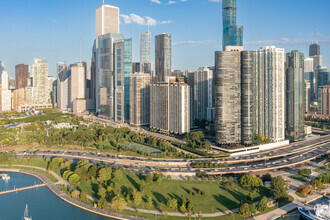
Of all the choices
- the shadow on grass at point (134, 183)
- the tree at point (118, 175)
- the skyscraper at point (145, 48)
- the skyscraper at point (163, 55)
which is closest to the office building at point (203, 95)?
the skyscraper at point (163, 55)

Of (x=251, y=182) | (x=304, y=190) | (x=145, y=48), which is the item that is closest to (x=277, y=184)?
(x=251, y=182)

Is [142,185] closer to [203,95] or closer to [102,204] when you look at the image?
[102,204]

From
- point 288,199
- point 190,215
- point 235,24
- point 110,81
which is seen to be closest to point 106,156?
point 190,215

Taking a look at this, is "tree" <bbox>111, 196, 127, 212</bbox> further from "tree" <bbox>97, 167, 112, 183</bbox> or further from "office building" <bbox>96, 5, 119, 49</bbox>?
"office building" <bbox>96, 5, 119, 49</bbox>

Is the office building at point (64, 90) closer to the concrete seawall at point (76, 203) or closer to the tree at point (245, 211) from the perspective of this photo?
the concrete seawall at point (76, 203)

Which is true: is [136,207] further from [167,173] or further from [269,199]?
[269,199]
